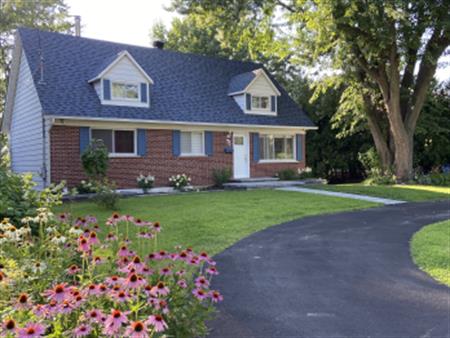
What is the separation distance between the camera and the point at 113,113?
15586mm

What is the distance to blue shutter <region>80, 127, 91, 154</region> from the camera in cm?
1490

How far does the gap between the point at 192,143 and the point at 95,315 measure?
632 inches

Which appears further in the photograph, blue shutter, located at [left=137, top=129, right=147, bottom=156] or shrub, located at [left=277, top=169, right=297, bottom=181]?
shrub, located at [left=277, top=169, right=297, bottom=181]

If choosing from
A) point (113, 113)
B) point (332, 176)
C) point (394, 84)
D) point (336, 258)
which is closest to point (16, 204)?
point (336, 258)

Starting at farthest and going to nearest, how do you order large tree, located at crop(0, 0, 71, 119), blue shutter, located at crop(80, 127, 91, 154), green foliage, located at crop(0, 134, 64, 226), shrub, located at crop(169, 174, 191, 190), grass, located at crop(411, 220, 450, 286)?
1. large tree, located at crop(0, 0, 71, 119)
2. shrub, located at crop(169, 174, 191, 190)
3. blue shutter, located at crop(80, 127, 91, 154)
4. grass, located at crop(411, 220, 450, 286)
5. green foliage, located at crop(0, 134, 64, 226)

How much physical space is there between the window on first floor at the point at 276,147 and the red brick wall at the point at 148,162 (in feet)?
7.36

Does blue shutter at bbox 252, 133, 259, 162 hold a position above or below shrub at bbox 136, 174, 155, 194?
above

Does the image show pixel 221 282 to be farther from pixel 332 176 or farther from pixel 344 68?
pixel 332 176

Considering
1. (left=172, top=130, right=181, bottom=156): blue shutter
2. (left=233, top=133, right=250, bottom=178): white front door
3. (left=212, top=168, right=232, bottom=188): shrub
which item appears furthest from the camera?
(left=233, top=133, right=250, bottom=178): white front door

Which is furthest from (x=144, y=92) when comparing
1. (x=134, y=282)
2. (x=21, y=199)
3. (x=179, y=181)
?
(x=134, y=282)

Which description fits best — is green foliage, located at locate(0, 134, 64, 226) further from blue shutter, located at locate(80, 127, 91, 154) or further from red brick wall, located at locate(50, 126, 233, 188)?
blue shutter, located at locate(80, 127, 91, 154)

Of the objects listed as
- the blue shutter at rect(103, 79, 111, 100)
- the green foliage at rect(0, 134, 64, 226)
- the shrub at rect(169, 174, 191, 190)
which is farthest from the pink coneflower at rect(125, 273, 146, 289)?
the shrub at rect(169, 174, 191, 190)

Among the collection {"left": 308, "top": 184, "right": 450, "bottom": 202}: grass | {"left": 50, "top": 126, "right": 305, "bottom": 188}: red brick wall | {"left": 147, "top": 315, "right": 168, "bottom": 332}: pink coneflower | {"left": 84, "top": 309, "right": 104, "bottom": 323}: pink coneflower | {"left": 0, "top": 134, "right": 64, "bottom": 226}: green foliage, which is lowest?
{"left": 308, "top": 184, "right": 450, "bottom": 202}: grass

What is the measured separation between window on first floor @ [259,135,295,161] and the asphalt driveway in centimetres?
1197
